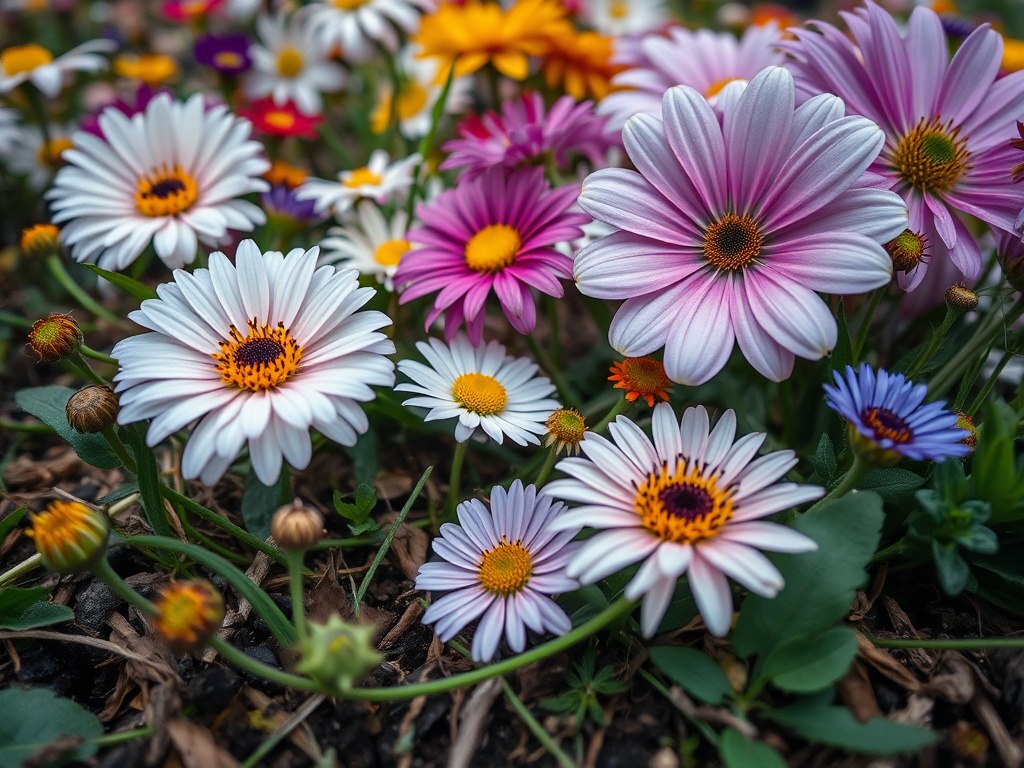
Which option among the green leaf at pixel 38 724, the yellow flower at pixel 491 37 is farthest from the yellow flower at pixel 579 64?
the green leaf at pixel 38 724

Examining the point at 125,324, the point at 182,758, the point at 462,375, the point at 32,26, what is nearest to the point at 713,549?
the point at 462,375

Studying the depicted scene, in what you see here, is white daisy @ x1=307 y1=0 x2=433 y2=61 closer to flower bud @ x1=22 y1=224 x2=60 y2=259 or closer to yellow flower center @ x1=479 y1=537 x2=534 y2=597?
flower bud @ x1=22 y1=224 x2=60 y2=259

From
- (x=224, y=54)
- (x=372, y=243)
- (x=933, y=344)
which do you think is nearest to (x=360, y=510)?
(x=372, y=243)

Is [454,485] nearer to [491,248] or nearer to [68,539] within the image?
[491,248]

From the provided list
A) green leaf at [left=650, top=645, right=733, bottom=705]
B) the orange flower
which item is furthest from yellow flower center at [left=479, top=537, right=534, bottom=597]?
the orange flower

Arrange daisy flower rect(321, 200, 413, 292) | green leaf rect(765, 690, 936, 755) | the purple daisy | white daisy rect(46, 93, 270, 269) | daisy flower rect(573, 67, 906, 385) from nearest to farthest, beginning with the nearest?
green leaf rect(765, 690, 936, 755) → daisy flower rect(573, 67, 906, 385) → white daisy rect(46, 93, 270, 269) → daisy flower rect(321, 200, 413, 292) → the purple daisy
